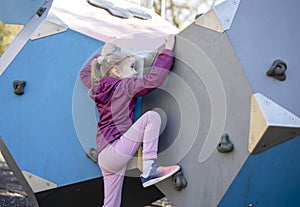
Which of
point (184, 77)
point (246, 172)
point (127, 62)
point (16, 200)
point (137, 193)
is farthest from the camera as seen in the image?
point (16, 200)

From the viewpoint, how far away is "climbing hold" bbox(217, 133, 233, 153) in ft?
6.43

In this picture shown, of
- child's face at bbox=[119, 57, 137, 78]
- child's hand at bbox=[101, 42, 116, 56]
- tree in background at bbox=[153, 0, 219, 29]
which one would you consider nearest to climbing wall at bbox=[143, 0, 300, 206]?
child's face at bbox=[119, 57, 137, 78]

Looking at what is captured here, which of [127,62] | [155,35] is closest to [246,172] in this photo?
[127,62]

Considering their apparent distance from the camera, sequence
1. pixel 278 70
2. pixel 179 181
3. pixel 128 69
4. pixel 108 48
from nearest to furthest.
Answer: pixel 278 70 < pixel 179 181 < pixel 128 69 < pixel 108 48

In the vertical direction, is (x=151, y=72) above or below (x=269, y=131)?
above

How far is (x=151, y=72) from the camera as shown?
88.3 inches

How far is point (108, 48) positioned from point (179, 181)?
0.83 meters

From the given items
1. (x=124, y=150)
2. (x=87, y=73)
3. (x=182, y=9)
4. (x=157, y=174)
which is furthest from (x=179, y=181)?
(x=182, y=9)

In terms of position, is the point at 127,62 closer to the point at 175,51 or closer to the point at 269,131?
the point at 175,51

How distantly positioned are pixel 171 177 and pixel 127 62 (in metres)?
0.62

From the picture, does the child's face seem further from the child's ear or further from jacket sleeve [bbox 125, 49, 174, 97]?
jacket sleeve [bbox 125, 49, 174, 97]

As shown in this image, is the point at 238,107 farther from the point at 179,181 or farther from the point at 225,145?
the point at 179,181

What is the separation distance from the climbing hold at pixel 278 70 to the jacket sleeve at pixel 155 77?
1.74 feet

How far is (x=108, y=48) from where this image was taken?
2555 mm
